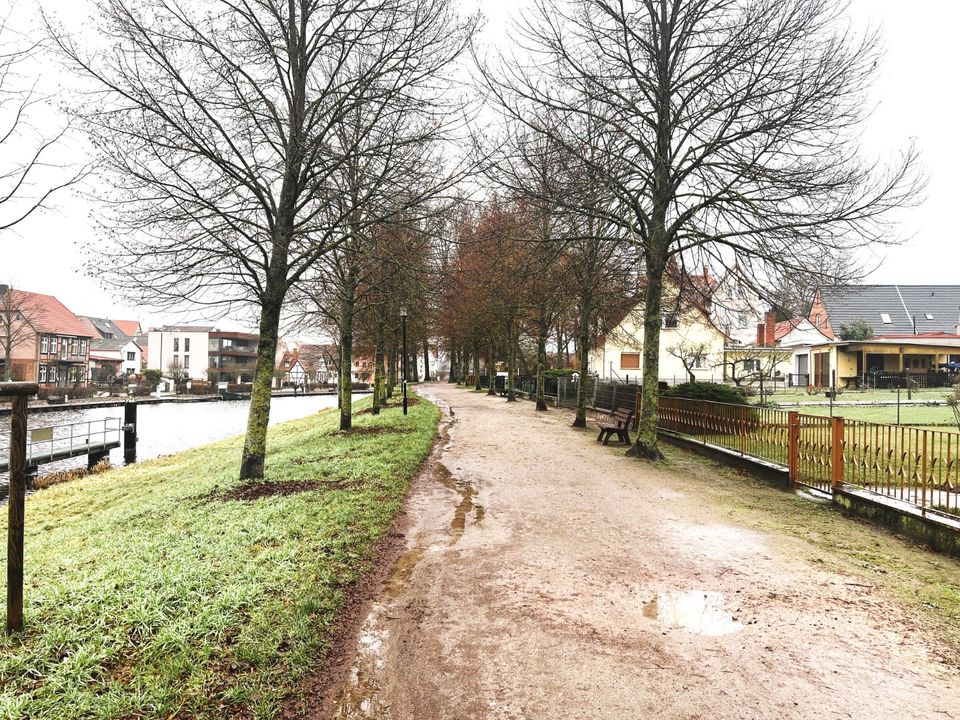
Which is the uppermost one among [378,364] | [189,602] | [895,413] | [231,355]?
[231,355]

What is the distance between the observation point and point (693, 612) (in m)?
4.24

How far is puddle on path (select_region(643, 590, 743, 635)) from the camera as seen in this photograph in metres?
3.98

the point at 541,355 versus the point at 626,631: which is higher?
the point at 541,355

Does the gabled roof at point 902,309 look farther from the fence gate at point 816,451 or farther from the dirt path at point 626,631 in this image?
the dirt path at point 626,631

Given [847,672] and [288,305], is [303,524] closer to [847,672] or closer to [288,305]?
[847,672]

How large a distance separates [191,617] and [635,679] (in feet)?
9.58

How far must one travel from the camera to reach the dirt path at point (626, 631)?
10.2 ft

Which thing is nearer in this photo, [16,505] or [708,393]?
[16,505]

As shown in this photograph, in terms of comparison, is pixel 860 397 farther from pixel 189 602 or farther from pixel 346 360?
pixel 189 602

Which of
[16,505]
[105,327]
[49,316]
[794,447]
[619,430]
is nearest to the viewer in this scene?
[16,505]

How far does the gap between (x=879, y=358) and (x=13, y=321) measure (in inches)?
2594

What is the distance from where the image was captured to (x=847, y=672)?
3426 millimetres

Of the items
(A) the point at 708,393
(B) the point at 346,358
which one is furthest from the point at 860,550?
(B) the point at 346,358

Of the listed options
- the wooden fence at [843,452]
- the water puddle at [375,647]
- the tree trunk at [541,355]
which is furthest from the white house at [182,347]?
the water puddle at [375,647]
